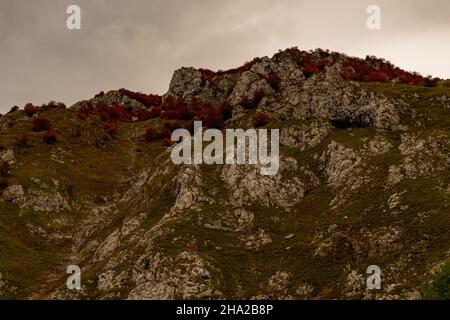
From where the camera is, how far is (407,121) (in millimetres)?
69938

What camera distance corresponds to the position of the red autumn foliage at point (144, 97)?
517ft

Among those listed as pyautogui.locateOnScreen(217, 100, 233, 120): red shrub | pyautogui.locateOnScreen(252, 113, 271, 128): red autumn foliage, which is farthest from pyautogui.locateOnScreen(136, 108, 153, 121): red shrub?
pyautogui.locateOnScreen(252, 113, 271, 128): red autumn foliage

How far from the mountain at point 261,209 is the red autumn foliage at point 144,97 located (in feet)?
179

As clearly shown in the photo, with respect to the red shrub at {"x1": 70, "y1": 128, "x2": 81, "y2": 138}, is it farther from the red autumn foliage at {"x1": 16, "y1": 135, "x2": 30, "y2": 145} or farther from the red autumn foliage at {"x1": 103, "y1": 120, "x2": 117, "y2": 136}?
the red autumn foliage at {"x1": 16, "y1": 135, "x2": 30, "y2": 145}

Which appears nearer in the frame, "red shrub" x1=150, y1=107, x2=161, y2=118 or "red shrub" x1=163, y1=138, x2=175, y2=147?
"red shrub" x1=163, y1=138, x2=175, y2=147

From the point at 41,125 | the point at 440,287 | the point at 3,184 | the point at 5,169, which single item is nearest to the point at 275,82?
the point at 41,125

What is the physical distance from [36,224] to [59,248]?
6.76m

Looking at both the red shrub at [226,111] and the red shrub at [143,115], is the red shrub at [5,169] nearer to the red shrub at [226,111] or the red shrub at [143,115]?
the red shrub at [226,111]

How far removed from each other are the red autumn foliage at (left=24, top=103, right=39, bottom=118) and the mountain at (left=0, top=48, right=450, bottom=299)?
15395 millimetres

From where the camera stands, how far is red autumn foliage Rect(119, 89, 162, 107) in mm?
157525

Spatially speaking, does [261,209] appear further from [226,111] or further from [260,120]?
[226,111]

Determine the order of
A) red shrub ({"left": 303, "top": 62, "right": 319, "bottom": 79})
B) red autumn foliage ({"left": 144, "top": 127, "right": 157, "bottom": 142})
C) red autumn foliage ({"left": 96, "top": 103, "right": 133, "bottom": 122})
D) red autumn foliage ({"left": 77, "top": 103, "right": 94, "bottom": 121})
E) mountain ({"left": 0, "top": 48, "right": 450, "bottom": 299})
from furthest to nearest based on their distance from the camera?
red autumn foliage ({"left": 96, "top": 103, "right": 133, "bottom": 122}) < red autumn foliage ({"left": 77, "top": 103, "right": 94, "bottom": 121}) < red autumn foliage ({"left": 144, "top": 127, "right": 157, "bottom": 142}) < red shrub ({"left": 303, "top": 62, "right": 319, "bottom": 79}) < mountain ({"left": 0, "top": 48, "right": 450, "bottom": 299})
